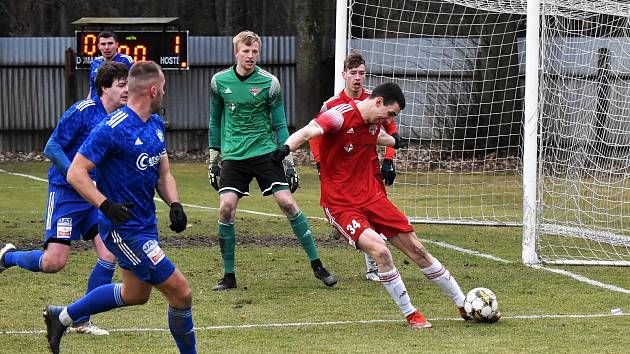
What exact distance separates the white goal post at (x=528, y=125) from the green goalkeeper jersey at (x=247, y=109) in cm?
253

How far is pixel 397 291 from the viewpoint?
8156 millimetres

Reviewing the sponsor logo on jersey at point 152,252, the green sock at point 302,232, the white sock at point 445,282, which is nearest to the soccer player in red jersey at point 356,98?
the green sock at point 302,232

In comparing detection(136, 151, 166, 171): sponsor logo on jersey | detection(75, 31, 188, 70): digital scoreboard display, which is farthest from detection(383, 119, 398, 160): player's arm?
detection(75, 31, 188, 70): digital scoreboard display

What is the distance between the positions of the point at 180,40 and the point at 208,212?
27.0 feet

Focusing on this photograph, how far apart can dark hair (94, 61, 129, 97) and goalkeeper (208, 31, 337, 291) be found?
7.65ft

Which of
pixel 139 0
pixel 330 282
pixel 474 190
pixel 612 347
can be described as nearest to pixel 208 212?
pixel 474 190

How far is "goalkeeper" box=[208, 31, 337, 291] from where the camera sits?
1006cm

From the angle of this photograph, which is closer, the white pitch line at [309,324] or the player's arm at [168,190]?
the player's arm at [168,190]

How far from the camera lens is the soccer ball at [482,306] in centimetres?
817

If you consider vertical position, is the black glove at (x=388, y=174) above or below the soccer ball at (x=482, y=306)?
above

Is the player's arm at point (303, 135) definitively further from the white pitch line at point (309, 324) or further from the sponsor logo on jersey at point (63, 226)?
the sponsor logo on jersey at point (63, 226)

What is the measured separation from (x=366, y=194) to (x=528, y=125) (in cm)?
306

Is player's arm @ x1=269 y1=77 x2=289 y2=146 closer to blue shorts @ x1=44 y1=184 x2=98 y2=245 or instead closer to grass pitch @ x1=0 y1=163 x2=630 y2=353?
grass pitch @ x1=0 y1=163 x2=630 y2=353

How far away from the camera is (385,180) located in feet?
33.0
